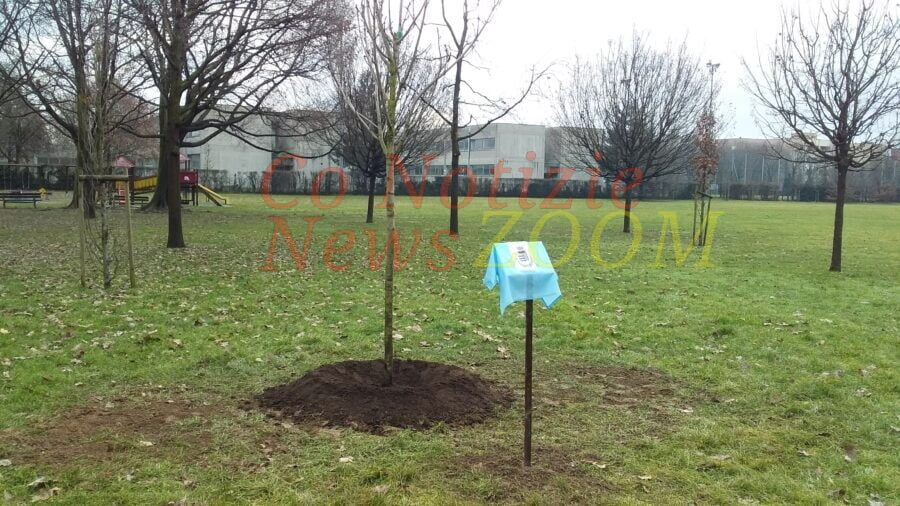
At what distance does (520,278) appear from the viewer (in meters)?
3.48

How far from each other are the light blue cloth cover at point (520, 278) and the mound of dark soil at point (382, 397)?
129cm

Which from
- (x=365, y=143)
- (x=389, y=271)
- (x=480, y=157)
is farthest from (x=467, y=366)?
(x=480, y=157)

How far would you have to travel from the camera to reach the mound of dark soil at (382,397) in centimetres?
437

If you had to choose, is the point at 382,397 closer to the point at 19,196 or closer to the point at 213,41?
the point at 213,41

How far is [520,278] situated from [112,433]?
2.80 meters

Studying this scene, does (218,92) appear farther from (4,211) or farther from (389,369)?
(389,369)

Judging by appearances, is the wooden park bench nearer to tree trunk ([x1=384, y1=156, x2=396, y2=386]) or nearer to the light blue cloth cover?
tree trunk ([x1=384, y1=156, x2=396, y2=386])

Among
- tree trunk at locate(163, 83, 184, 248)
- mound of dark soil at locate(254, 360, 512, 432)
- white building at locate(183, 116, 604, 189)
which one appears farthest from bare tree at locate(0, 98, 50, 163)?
mound of dark soil at locate(254, 360, 512, 432)

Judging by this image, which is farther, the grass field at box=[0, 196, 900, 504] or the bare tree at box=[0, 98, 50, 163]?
the bare tree at box=[0, 98, 50, 163]

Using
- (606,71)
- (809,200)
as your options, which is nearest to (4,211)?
(606,71)

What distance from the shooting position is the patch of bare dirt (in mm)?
3766

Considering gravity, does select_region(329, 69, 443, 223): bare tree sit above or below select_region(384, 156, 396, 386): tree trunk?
above

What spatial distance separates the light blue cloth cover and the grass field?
1.01 metres

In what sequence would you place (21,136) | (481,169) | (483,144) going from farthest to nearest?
(481,169) → (483,144) → (21,136)
